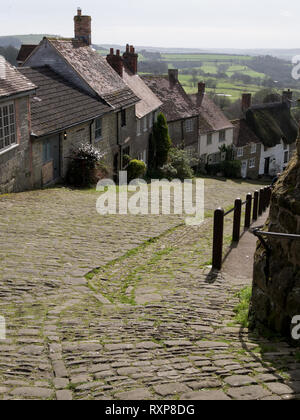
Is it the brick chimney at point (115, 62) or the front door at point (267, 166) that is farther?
the front door at point (267, 166)

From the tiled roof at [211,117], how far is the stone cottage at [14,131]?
28.2m

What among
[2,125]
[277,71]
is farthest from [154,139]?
[277,71]

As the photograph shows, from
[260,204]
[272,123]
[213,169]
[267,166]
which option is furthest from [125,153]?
[272,123]

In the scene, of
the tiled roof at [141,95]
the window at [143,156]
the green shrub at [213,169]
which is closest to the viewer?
the tiled roof at [141,95]

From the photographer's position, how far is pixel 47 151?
19.5m

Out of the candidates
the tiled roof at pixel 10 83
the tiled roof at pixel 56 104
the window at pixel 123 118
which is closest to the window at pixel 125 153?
the window at pixel 123 118

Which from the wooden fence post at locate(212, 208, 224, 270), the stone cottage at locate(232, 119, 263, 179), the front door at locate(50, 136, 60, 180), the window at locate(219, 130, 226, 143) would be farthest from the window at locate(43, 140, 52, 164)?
the stone cottage at locate(232, 119, 263, 179)

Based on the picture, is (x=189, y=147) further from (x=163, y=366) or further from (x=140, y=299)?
(x=163, y=366)

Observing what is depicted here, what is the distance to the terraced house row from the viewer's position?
16906 millimetres

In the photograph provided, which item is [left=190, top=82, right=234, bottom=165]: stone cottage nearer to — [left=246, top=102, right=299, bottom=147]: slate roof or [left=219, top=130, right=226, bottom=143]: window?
[left=219, top=130, right=226, bottom=143]: window

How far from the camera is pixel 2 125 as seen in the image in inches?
615

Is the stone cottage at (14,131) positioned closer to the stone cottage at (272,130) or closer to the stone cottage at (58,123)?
the stone cottage at (58,123)

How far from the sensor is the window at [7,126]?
15648mm

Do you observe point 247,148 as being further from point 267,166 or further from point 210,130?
point 210,130
